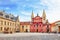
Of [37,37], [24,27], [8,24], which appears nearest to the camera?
[37,37]

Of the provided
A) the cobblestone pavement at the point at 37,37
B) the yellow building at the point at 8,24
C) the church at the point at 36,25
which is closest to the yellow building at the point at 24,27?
the church at the point at 36,25

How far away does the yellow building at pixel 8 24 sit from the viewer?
30.6ft

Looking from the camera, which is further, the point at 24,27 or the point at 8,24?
the point at 24,27

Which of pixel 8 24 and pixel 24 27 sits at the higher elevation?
pixel 8 24

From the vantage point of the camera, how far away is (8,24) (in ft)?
30.9

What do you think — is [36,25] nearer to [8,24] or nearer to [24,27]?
[24,27]

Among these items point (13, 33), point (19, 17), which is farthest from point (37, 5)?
point (13, 33)

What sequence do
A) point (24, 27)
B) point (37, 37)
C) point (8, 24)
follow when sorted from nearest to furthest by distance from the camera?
point (37, 37) → point (8, 24) → point (24, 27)

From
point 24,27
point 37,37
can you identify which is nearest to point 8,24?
point 24,27

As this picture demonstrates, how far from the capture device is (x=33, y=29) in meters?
9.59

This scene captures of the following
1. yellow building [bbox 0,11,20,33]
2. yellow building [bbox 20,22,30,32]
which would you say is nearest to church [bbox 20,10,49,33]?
yellow building [bbox 20,22,30,32]

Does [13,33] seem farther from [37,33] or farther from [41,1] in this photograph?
[41,1]

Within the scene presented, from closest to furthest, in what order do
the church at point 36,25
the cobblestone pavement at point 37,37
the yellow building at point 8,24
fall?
the cobblestone pavement at point 37,37 → the yellow building at point 8,24 → the church at point 36,25

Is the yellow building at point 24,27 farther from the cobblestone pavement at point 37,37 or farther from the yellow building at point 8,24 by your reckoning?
the cobblestone pavement at point 37,37
